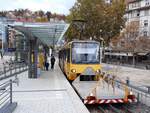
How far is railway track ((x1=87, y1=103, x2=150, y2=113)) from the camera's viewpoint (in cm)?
1769

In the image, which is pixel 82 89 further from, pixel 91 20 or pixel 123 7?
pixel 123 7

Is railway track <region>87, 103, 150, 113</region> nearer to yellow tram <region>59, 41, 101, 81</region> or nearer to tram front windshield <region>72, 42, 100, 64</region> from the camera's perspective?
yellow tram <region>59, 41, 101, 81</region>

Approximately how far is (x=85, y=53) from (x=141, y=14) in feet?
255

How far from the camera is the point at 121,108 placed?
1864 centimetres

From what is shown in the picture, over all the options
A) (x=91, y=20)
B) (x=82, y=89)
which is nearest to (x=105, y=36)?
(x=91, y=20)

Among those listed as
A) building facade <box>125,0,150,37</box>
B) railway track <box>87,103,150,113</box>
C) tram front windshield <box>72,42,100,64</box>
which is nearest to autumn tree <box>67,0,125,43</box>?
tram front windshield <box>72,42,100,64</box>

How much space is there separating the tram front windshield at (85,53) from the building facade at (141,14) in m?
67.2

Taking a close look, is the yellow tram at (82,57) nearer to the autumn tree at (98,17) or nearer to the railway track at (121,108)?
the railway track at (121,108)

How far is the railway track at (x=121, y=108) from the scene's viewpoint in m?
17.7

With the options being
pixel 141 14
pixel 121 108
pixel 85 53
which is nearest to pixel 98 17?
pixel 85 53

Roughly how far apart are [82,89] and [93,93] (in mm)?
1992

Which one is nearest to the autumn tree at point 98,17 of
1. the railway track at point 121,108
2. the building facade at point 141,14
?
the building facade at point 141,14

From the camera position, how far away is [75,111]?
12.9 m

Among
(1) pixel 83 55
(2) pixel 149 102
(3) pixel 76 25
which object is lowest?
(2) pixel 149 102
